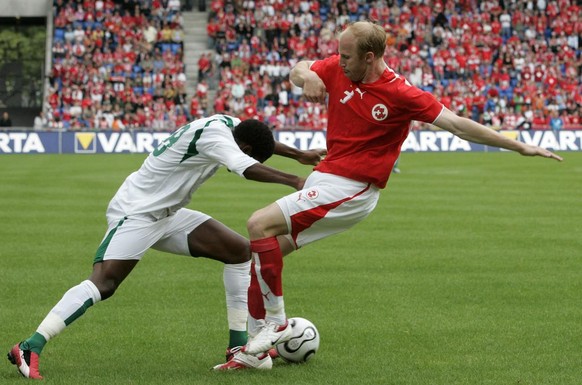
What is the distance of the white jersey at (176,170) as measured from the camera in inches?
275

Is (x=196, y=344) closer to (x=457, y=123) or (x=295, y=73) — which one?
(x=295, y=73)

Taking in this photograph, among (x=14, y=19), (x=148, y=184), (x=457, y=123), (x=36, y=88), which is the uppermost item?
(x=457, y=123)

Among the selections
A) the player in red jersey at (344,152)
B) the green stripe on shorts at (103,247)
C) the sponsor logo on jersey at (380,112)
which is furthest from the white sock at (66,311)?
the sponsor logo on jersey at (380,112)

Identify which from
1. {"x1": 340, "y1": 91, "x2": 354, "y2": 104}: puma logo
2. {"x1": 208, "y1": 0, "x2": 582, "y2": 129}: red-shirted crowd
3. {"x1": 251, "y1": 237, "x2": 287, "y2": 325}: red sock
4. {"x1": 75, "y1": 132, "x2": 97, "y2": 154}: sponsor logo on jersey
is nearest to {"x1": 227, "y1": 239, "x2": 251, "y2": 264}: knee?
{"x1": 251, "y1": 237, "x2": 287, "y2": 325}: red sock

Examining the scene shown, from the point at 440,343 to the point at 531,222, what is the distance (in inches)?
343

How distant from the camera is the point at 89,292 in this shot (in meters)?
6.86

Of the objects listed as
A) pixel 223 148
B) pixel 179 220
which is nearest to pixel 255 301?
pixel 179 220

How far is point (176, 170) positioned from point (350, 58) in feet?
4.79

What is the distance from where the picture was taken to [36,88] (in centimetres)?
4947

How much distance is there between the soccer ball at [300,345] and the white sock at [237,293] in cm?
37

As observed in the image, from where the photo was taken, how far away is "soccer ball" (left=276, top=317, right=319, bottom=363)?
7340 mm

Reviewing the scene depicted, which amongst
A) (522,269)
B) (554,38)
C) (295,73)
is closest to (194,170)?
(295,73)

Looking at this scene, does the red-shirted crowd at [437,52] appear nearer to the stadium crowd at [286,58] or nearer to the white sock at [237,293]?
the stadium crowd at [286,58]

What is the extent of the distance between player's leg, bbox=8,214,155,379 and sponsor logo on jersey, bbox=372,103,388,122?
1.78 metres
